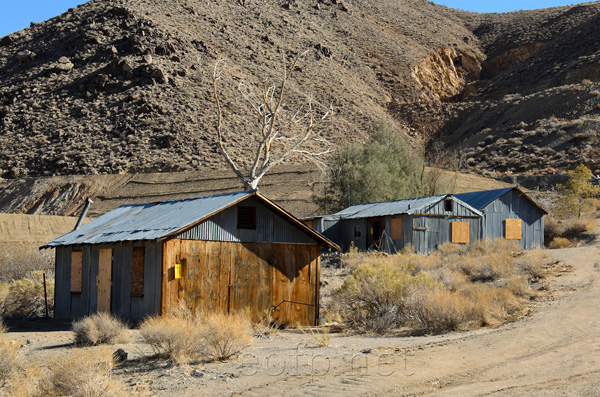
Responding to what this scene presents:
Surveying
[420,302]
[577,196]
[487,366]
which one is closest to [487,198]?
[577,196]

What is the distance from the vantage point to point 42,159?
58.6 meters

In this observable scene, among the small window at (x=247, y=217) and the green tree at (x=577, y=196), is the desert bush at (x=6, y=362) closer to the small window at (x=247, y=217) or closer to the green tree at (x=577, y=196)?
the small window at (x=247, y=217)

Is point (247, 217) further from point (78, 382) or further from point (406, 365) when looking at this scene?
point (78, 382)

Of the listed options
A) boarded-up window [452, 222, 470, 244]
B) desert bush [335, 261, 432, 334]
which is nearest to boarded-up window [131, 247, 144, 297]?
desert bush [335, 261, 432, 334]

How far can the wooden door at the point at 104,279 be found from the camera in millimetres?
17230

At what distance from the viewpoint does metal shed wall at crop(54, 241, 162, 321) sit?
15.7 m

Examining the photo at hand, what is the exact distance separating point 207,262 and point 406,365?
7.08 m

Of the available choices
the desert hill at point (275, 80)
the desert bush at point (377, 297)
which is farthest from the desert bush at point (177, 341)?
the desert hill at point (275, 80)

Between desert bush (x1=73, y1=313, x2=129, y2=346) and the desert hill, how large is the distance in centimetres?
3529

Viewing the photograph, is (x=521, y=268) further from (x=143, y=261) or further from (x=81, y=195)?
(x=81, y=195)

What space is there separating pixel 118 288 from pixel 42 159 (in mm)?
45959

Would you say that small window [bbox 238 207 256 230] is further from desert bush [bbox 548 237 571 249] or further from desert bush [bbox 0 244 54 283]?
desert bush [bbox 548 237 571 249]

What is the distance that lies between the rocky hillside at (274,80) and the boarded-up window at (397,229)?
26.3 metres

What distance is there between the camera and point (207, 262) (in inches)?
628
